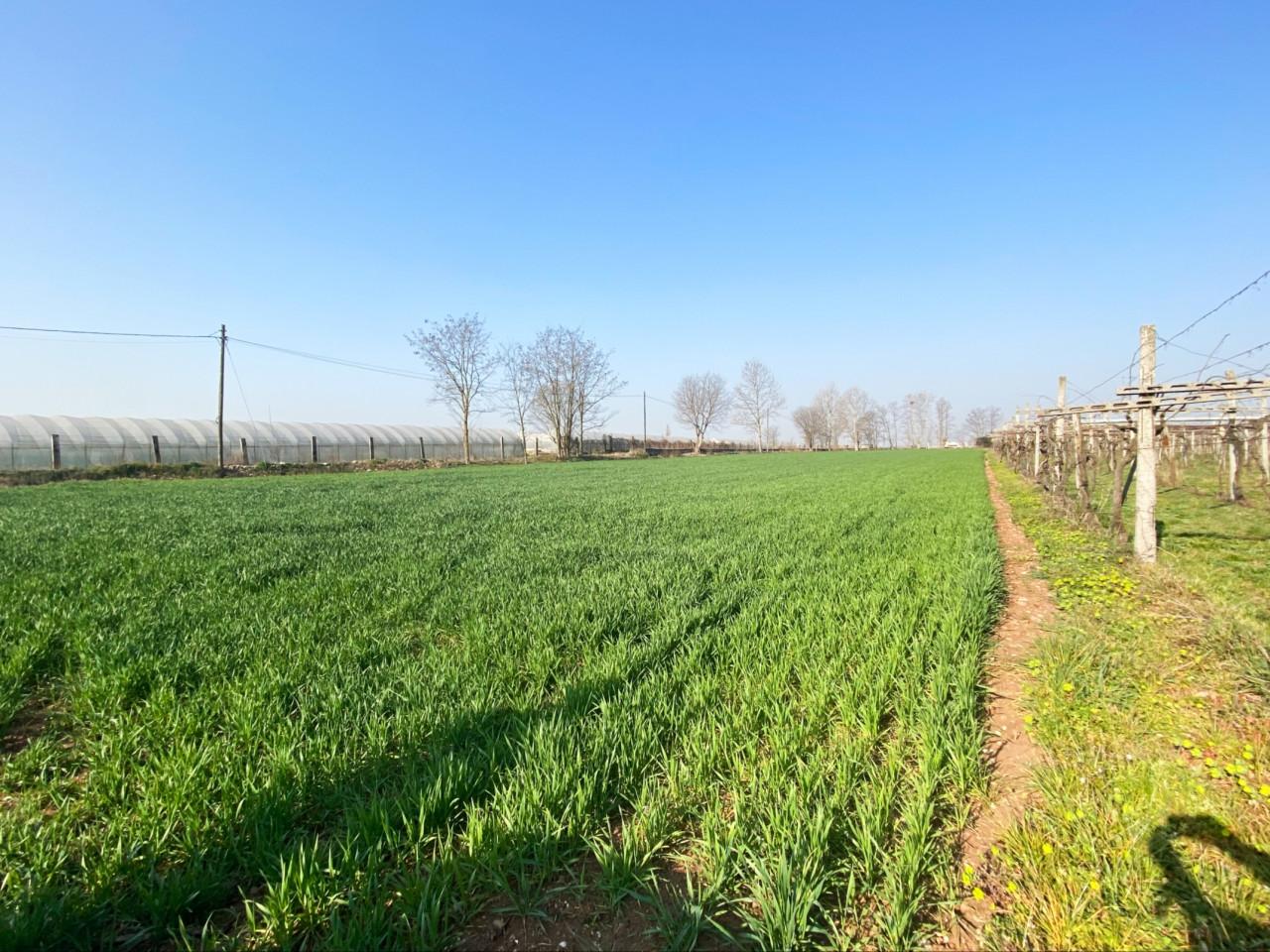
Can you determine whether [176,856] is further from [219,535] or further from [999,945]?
[219,535]

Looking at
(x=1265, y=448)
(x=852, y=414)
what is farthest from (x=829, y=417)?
(x=1265, y=448)

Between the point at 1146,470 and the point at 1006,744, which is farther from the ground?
the point at 1146,470

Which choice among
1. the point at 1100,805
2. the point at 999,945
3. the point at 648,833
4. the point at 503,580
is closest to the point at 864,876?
the point at 999,945

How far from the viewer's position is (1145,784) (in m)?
2.71

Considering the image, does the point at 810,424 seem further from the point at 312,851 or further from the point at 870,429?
the point at 312,851

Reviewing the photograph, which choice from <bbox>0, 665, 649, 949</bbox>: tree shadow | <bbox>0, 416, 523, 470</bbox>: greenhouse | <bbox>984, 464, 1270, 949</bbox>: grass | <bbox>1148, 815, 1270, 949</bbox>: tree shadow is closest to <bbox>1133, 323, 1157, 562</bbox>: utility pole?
<bbox>984, 464, 1270, 949</bbox>: grass

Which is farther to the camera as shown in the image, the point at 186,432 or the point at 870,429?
the point at 870,429

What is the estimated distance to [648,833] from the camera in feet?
7.55

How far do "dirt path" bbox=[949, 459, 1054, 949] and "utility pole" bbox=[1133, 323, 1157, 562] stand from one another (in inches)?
90.6

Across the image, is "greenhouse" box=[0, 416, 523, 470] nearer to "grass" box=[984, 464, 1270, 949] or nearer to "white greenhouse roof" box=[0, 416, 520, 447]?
"white greenhouse roof" box=[0, 416, 520, 447]

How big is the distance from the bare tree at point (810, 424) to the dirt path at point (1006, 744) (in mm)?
107315

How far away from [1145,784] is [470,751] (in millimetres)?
3466

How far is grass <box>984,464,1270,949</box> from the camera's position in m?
1.99

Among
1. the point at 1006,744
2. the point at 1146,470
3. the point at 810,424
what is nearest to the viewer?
the point at 1006,744
